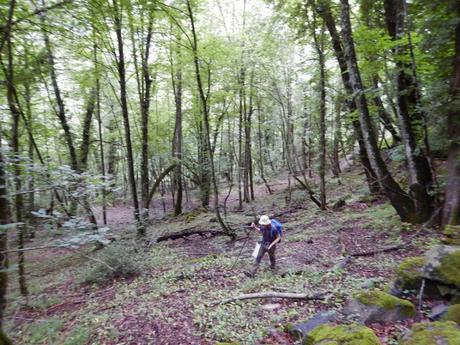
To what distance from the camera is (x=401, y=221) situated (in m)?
8.95

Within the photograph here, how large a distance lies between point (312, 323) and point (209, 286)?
3149mm

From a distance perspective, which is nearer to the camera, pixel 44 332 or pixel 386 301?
pixel 386 301

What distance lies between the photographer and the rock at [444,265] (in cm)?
442

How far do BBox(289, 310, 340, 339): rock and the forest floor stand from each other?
0.51 ft

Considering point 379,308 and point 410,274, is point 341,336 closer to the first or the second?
point 379,308

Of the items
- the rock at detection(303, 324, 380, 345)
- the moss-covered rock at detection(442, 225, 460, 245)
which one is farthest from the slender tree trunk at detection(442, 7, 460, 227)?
the rock at detection(303, 324, 380, 345)

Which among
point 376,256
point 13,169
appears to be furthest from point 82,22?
point 376,256

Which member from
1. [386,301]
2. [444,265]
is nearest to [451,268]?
[444,265]

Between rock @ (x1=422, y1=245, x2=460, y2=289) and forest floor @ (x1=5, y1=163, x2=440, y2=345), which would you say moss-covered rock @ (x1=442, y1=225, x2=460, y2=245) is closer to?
rock @ (x1=422, y1=245, x2=460, y2=289)

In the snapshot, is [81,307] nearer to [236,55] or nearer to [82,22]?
[82,22]

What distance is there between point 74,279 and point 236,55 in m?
13.3

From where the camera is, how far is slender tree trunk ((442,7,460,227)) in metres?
6.80

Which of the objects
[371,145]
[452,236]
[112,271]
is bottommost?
[112,271]

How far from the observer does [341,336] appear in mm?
3748
